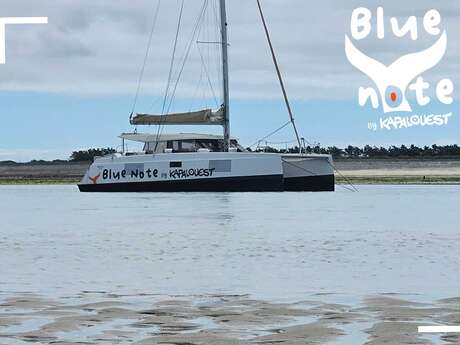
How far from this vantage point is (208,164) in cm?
7150

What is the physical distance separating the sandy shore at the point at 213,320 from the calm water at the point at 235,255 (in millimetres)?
1027

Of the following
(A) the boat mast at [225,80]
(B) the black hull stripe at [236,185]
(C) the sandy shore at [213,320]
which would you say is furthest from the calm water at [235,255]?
(A) the boat mast at [225,80]

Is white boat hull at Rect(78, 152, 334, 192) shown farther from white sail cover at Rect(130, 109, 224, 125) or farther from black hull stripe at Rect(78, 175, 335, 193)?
white sail cover at Rect(130, 109, 224, 125)

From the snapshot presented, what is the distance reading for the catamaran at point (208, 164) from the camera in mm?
71500

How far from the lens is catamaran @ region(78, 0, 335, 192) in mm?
71500

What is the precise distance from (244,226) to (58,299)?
1902cm

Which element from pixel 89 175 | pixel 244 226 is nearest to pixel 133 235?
pixel 244 226

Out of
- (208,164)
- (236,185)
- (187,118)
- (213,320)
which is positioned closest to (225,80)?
(187,118)

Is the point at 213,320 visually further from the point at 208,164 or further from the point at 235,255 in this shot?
the point at 208,164

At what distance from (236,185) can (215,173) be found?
1.70 m

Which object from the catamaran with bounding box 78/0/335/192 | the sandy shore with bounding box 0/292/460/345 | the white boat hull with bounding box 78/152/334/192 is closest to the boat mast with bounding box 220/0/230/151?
the catamaran with bounding box 78/0/335/192

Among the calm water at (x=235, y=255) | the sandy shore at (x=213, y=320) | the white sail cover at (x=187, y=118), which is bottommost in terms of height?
the calm water at (x=235, y=255)

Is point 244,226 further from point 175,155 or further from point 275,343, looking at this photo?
point 175,155

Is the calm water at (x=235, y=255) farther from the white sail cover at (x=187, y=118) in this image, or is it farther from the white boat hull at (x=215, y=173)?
the white sail cover at (x=187, y=118)
